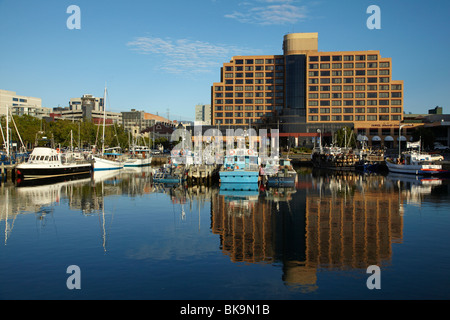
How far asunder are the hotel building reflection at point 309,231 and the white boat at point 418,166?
38.2m

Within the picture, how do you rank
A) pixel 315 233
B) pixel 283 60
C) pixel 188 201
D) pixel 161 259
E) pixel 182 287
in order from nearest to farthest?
pixel 182 287, pixel 161 259, pixel 315 233, pixel 188 201, pixel 283 60

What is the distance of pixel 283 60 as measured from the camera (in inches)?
7328

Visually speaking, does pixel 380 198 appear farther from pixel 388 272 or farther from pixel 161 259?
pixel 161 259

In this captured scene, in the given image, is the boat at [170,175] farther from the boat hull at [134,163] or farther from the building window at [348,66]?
the building window at [348,66]

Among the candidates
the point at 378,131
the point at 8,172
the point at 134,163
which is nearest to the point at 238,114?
the point at 378,131

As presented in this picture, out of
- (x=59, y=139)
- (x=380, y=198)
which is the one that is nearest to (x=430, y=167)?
(x=380, y=198)

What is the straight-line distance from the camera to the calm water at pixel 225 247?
65.9 ft

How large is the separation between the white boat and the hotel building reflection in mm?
38171

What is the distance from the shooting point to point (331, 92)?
177625 millimetres

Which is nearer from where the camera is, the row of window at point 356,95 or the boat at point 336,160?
the boat at point 336,160

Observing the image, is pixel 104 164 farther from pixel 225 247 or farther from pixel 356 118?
pixel 356 118

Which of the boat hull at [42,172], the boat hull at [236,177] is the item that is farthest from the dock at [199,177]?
the boat hull at [42,172]

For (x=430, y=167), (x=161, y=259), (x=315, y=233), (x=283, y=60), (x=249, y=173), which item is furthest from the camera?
(x=283, y=60)

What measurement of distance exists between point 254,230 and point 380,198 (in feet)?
83.4
